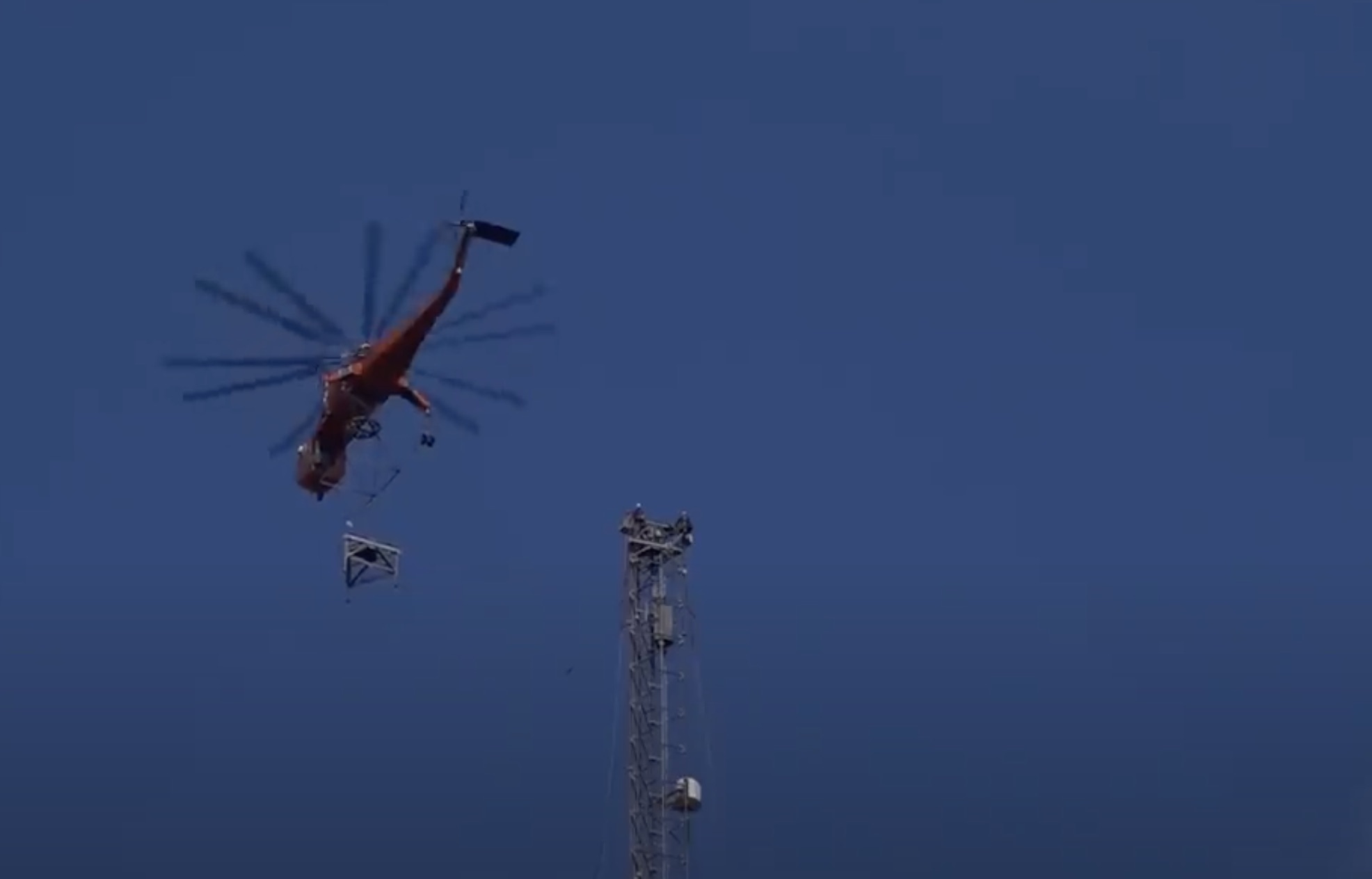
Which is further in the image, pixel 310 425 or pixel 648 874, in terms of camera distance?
pixel 310 425

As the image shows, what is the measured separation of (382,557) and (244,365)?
29.5ft

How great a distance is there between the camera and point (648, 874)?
3669 inches

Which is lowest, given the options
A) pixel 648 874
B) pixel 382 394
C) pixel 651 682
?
pixel 648 874

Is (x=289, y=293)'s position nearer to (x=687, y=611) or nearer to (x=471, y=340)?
(x=471, y=340)

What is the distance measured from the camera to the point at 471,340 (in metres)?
98.5

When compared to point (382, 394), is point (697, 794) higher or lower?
lower

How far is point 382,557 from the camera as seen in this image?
9656cm

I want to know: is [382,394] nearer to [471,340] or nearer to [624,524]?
[471,340]

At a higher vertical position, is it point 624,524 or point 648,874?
point 624,524

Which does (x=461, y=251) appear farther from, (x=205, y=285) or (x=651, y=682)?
(x=651, y=682)

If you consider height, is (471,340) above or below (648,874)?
above

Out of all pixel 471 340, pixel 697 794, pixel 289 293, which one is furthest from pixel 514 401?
pixel 697 794

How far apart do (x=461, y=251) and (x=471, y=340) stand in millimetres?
4837

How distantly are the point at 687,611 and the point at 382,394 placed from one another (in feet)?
45.8
